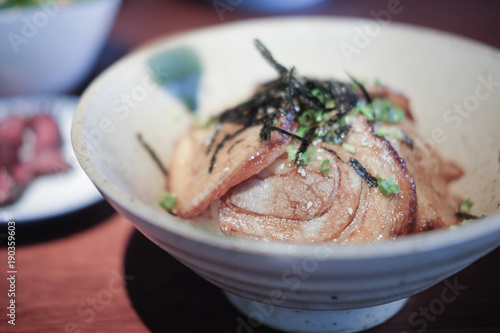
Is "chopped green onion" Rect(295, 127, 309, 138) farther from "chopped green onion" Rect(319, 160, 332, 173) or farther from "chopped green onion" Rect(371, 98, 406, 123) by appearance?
"chopped green onion" Rect(371, 98, 406, 123)

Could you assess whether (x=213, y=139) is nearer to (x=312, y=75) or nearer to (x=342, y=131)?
(x=342, y=131)

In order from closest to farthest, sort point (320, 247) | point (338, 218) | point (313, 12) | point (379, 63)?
point (320, 247) → point (338, 218) → point (379, 63) → point (313, 12)

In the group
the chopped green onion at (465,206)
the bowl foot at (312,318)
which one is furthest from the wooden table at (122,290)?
the chopped green onion at (465,206)

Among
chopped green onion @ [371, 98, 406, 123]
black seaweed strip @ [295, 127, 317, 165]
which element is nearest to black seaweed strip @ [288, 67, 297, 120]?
black seaweed strip @ [295, 127, 317, 165]

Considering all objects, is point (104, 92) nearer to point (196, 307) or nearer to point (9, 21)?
point (196, 307)

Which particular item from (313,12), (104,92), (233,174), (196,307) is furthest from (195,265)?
(313,12)

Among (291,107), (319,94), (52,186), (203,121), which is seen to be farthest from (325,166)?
(52,186)
